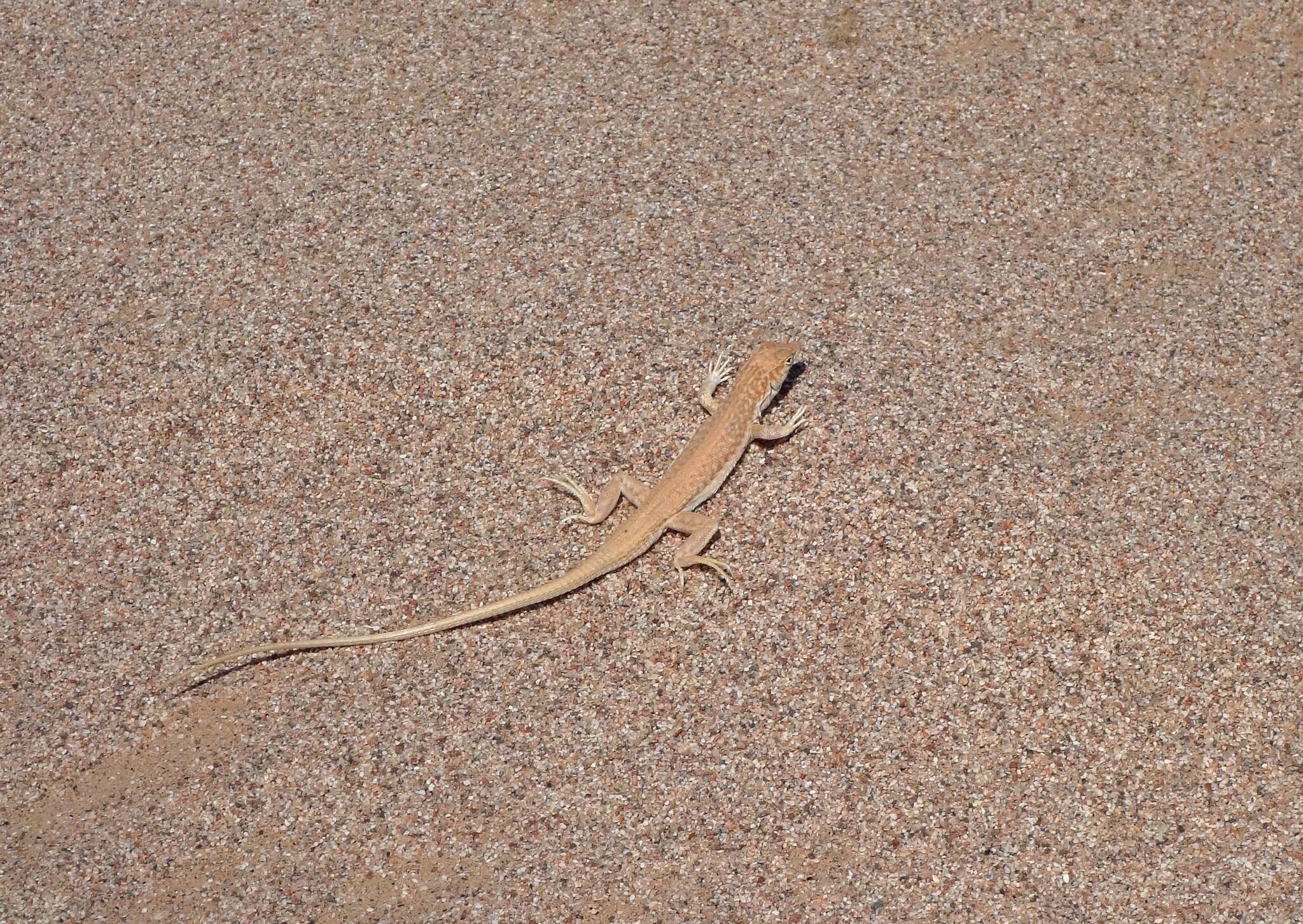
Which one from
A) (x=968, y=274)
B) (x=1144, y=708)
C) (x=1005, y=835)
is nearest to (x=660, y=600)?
(x=1005, y=835)

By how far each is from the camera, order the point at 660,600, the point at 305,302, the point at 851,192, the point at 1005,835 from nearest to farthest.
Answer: the point at 1005,835, the point at 660,600, the point at 305,302, the point at 851,192

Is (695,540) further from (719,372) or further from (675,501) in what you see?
(719,372)

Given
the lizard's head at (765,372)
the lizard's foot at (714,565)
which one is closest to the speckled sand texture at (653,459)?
the lizard's foot at (714,565)

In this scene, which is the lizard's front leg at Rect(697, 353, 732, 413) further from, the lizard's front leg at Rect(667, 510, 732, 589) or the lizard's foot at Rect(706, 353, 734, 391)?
the lizard's front leg at Rect(667, 510, 732, 589)

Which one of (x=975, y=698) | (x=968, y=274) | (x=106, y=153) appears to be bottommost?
(x=106, y=153)

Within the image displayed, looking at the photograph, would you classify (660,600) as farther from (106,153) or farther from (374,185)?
(106,153)
